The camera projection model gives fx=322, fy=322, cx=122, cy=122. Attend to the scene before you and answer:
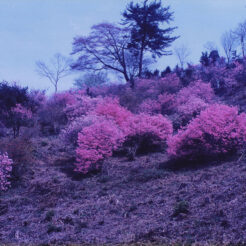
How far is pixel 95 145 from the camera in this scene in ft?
39.1

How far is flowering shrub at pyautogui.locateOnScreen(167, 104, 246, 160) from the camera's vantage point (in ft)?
34.8

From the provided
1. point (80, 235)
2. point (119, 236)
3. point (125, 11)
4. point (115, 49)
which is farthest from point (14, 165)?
point (125, 11)

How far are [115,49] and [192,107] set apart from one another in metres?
12.5

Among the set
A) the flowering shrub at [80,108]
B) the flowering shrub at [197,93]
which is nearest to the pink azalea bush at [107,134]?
the flowering shrub at [80,108]

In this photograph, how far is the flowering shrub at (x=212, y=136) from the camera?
1059 centimetres

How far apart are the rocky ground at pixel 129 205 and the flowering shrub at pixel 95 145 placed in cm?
48

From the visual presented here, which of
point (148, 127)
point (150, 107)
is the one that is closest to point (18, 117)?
point (150, 107)

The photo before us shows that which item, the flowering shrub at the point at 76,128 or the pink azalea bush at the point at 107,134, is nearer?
the pink azalea bush at the point at 107,134

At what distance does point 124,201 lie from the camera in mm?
8727

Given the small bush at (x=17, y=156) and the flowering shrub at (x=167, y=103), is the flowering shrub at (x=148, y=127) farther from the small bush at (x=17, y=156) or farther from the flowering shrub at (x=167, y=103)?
the flowering shrub at (x=167, y=103)

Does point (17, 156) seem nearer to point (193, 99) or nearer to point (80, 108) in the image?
point (80, 108)

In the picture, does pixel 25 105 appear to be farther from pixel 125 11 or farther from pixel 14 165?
pixel 125 11

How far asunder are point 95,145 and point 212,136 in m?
4.19

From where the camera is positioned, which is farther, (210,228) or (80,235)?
(80,235)
